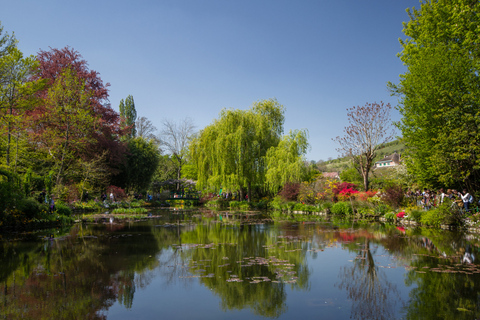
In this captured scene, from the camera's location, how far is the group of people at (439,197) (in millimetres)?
15773

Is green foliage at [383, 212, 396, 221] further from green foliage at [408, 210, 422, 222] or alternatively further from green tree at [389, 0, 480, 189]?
green tree at [389, 0, 480, 189]

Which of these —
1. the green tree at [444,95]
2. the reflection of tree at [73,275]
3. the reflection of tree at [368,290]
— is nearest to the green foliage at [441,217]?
the green tree at [444,95]

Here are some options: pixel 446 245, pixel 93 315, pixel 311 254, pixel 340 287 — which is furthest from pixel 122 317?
pixel 446 245

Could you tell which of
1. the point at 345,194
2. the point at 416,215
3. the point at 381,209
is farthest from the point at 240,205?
the point at 416,215

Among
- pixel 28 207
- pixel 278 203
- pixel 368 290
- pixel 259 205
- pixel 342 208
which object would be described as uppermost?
pixel 28 207

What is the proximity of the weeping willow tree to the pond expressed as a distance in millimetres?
17222

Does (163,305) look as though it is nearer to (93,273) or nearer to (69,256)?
(93,273)

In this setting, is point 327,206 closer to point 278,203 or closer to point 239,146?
point 278,203

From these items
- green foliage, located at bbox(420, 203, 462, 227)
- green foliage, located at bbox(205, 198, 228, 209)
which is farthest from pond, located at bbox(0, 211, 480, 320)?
green foliage, located at bbox(205, 198, 228, 209)

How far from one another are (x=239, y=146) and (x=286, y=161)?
14.3 ft

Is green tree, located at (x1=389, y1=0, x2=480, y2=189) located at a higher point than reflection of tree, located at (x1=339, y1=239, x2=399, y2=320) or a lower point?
higher

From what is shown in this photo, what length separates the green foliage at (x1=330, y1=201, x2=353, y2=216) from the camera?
21.7m

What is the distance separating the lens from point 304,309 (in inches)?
215

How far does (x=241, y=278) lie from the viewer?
7.06 metres
